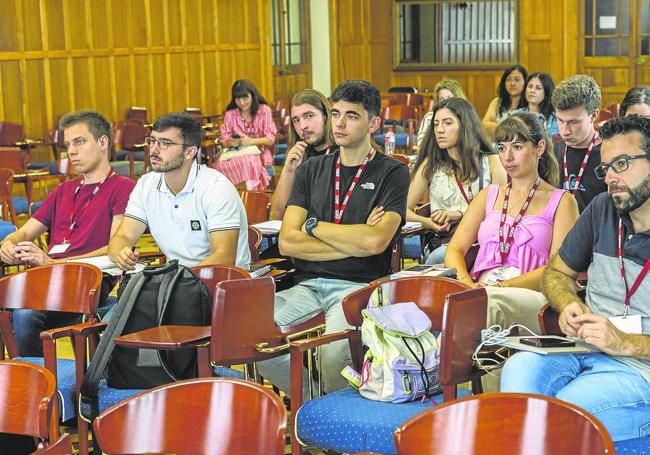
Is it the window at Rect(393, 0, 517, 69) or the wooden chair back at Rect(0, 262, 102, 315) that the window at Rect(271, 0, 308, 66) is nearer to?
the window at Rect(393, 0, 517, 69)

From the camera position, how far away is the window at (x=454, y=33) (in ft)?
58.0

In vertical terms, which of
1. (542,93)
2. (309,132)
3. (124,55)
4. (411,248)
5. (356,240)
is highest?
Answer: (124,55)

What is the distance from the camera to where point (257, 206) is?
6254mm

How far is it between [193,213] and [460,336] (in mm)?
1889

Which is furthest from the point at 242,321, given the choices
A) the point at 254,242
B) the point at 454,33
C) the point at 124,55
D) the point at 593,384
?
the point at 454,33

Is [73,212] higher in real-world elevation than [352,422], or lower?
higher

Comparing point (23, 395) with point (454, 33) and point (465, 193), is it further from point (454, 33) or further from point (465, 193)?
point (454, 33)

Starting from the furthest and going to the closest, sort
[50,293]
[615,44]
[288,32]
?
[288,32], [615,44], [50,293]

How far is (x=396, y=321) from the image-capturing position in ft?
11.7

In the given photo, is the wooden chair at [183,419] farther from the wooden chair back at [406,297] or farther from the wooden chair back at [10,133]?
the wooden chair back at [10,133]

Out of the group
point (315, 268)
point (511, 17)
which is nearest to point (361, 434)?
point (315, 268)

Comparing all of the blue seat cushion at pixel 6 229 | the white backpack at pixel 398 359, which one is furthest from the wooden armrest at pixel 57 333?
the blue seat cushion at pixel 6 229

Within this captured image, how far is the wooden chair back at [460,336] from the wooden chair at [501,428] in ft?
2.98

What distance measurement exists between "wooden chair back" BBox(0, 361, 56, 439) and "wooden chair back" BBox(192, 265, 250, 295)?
Result: 1.27 metres
